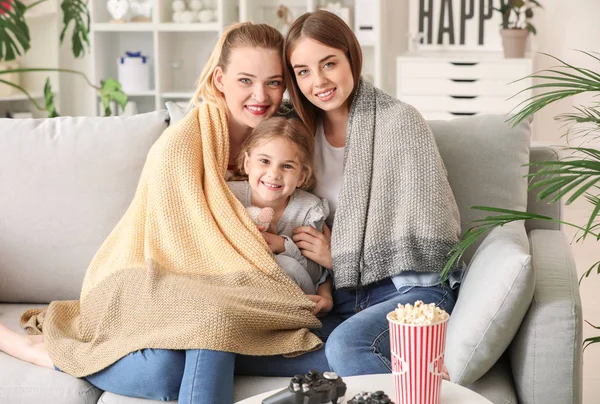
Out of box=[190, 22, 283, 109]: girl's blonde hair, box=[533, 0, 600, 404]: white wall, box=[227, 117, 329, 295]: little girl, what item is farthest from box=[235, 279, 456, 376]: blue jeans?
box=[533, 0, 600, 404]: white wall

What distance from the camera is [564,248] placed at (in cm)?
200

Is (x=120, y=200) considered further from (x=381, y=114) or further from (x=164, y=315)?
(x=381, y=114)

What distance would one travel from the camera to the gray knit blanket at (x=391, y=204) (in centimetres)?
192

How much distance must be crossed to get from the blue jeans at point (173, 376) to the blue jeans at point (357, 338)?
0.40 ft

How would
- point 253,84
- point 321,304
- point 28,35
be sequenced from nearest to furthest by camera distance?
point 321,304 < point 253,84 < point 28,35

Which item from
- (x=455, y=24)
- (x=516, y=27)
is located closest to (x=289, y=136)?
(x=516, y=27)

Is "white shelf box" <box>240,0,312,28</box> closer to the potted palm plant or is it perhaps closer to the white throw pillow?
the potted palm plant

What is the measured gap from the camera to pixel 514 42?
16.0 ft

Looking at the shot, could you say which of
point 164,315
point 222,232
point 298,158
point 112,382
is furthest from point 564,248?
point 112,382

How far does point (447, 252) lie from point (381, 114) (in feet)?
1.29

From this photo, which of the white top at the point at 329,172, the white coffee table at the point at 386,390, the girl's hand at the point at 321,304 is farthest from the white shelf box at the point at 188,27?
the white coffee table at the point at 386,390

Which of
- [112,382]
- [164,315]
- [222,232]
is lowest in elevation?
[112,382]

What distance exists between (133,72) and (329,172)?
10.2ft

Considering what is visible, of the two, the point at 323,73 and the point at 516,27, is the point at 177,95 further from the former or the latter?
the point at 323,73
